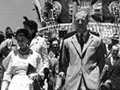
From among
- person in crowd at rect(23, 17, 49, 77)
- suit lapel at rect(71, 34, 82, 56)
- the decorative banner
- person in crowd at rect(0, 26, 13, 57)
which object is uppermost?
suit lapel at rect(71, 34, 82, 56)

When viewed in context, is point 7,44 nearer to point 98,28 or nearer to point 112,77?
point 112,77

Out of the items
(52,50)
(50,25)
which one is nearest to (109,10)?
(50,25)

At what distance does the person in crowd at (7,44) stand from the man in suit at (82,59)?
2938 mm

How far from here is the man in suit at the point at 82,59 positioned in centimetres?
711

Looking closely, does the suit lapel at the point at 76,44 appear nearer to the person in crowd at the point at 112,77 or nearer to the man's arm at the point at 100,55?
the man's arm at the point at 100,55

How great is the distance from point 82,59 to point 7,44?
371cm

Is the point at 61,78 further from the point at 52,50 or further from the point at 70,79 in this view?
the point at 52,50

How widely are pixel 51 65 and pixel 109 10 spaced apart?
65.9 ft

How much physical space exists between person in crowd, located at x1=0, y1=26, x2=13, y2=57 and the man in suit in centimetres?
294

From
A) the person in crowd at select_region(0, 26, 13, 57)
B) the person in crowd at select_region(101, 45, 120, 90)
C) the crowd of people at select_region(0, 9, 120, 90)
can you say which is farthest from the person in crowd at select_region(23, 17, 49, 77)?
the crowd of people at select_region(0, 9, 120, 90)

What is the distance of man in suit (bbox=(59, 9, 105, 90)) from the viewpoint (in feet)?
23.3

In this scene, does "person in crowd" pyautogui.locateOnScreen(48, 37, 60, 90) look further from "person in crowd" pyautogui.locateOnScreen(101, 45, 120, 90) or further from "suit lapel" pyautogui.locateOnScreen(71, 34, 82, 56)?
"suit lapel" pyautogui.locateOnScreen(71, 34, 82, 56)

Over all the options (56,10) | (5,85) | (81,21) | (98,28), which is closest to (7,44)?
(5,85)

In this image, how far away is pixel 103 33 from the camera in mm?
27344
